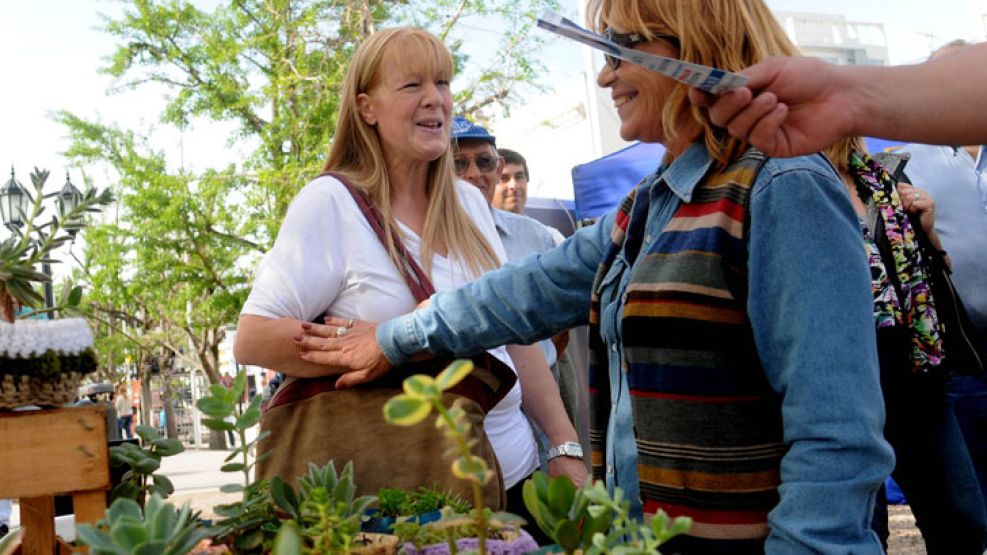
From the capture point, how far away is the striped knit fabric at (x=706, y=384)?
1.39m

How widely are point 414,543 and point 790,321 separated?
0.62 metres

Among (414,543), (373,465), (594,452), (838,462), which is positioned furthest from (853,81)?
(373,465)

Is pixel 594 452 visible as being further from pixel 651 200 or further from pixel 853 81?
pixel 853 81

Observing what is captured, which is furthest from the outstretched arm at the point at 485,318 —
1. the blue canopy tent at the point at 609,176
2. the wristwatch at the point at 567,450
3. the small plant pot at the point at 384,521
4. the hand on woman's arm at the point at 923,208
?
the blue canopy tent at the point at 609,176

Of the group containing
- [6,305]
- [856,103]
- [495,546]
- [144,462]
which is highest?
[856,103]

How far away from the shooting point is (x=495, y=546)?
1.11 metres

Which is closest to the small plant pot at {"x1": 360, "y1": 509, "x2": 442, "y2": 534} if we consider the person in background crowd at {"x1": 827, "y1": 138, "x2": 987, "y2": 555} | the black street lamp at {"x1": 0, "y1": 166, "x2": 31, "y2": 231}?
the person in background crowd at {"x1": 827, "y1": 138, "x2": 987, "y2": 555}

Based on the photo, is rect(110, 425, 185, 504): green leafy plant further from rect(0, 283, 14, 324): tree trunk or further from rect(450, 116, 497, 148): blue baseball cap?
rect(450, 116, 497, 148): blue baseball cap

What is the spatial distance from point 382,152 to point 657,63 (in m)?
1.56

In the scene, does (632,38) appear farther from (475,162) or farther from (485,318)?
(475,162)

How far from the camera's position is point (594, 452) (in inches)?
68.1

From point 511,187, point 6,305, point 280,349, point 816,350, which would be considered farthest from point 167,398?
point 816,350

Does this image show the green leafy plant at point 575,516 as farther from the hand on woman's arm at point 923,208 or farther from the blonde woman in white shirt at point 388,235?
the hand on woman's arm at point 923,208

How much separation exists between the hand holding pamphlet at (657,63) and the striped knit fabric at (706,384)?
13.4 inches
